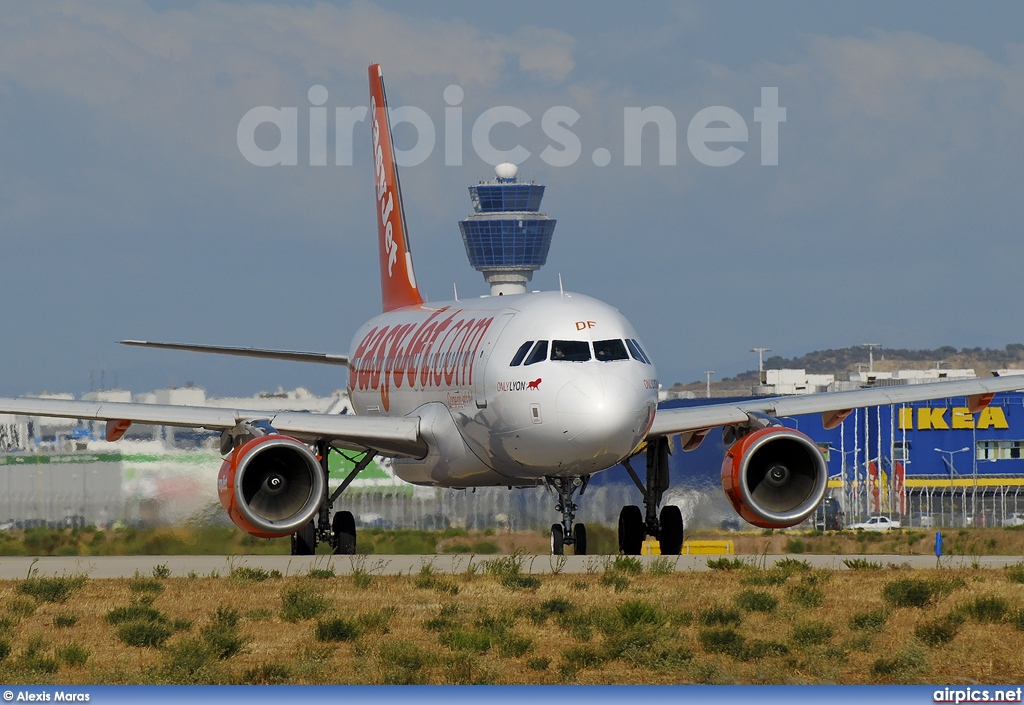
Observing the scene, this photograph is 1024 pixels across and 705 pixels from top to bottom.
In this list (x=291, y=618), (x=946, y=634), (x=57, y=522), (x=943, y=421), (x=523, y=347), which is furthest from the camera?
(x=943, y=421)

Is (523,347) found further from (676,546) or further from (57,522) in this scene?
(57,522)

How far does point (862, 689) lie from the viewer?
844 centimetres

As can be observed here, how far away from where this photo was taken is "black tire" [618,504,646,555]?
1201 inches

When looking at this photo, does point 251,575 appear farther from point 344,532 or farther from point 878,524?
point 878,524

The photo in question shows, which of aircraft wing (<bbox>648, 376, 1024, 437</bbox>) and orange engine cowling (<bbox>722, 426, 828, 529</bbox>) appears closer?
Result: orange engine cowling (<bbox>722, 426, 828, 529</bbox>)

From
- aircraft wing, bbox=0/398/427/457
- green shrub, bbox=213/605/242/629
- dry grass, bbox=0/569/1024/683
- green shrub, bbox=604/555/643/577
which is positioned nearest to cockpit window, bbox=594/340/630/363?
green shrub, bbox=604/555/643/577

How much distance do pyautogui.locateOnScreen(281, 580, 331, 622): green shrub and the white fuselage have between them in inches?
242

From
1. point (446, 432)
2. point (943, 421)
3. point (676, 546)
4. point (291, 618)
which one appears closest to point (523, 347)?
point (446, 432)

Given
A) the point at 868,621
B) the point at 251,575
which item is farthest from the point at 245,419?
the point at 868,621

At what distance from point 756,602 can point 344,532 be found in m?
14.0

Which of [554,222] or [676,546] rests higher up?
[554,222]

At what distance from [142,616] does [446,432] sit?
460 inches

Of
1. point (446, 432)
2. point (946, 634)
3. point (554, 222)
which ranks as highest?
point (554, 222)

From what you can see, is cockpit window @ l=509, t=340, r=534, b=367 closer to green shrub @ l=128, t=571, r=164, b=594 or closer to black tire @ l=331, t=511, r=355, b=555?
black tire @ l=331, t=511, r=355, b=555
